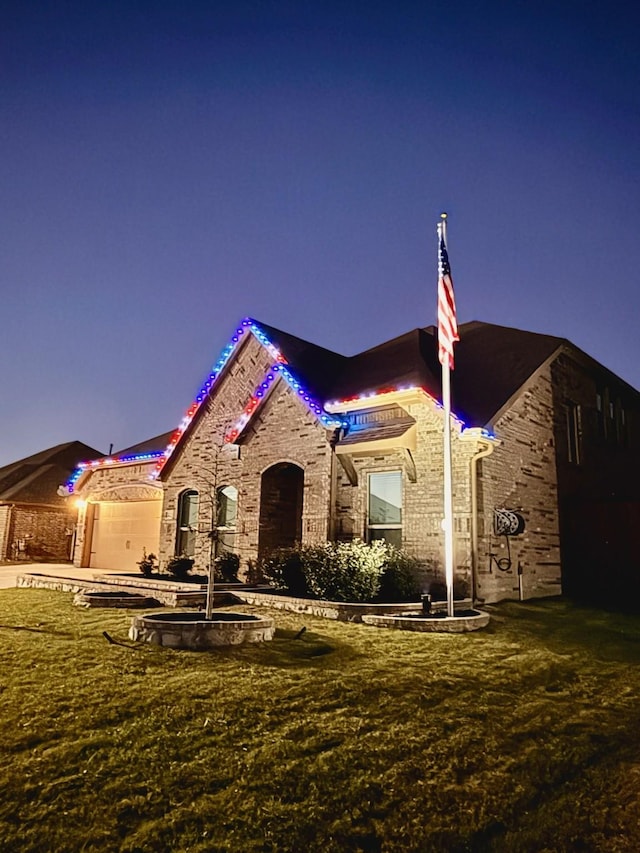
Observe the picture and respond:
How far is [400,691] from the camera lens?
5426mm

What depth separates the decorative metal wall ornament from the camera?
38.8ft

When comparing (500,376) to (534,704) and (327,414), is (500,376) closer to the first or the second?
(327,414)

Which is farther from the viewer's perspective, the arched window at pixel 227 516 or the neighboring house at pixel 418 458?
the arched window at pixel 227 516

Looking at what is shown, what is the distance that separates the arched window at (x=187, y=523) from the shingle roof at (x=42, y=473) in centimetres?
1255

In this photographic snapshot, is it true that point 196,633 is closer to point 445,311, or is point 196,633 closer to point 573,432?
point 445,311

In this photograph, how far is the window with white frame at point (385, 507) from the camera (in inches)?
509

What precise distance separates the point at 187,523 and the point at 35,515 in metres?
13.2

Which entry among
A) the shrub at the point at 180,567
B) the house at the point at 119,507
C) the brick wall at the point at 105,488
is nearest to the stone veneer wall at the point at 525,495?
the shrub at the point at 180,567

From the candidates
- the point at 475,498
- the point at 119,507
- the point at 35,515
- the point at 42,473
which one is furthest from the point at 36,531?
the point at 475,498

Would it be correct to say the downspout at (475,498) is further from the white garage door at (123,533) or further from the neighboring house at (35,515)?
the neighboring house at (35,515)

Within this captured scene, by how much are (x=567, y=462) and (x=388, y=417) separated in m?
5.37

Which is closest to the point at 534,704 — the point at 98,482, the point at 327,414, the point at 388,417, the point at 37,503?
the point at 388,417

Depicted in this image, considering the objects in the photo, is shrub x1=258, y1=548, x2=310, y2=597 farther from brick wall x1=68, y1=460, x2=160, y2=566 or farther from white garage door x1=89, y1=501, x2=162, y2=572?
brick wall x1=68, y1=460, x2=160, y2=566

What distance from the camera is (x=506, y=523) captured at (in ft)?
39.1
